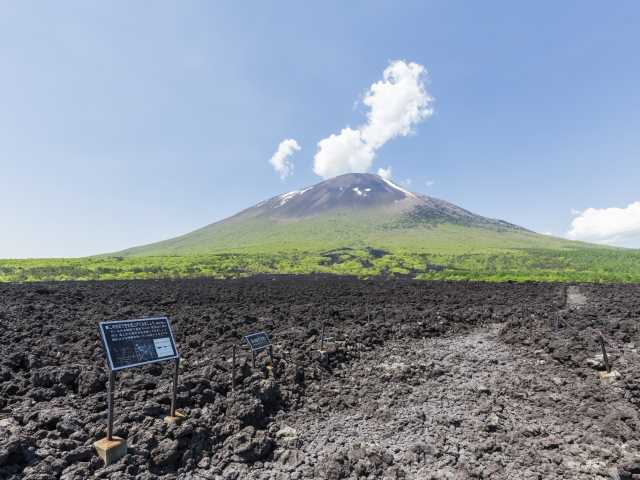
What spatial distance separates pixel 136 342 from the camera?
557 centimetres

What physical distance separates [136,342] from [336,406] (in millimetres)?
4291

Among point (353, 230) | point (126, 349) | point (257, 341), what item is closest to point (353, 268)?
point (257, 341)

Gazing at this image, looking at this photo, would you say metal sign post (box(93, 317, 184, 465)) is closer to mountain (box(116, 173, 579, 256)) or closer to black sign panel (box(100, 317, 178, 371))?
black sign panel (box(100, 317, 178, 371))

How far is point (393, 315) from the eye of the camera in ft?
55.0

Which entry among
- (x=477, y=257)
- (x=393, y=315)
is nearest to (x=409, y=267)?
(x=477, y=257)

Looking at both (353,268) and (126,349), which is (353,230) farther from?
(126,349)

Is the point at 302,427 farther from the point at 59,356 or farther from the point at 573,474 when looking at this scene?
the point at 59,356

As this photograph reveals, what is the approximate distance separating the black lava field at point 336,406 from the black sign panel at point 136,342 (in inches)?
47.4

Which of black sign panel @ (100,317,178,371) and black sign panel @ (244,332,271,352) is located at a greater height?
black sign panel @ (100,317,178,371)

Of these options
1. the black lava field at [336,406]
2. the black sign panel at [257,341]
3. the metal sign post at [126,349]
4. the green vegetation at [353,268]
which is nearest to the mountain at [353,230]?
the green vegetation at [353,268]

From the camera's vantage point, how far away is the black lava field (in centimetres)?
537

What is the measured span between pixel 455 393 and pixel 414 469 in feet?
10.7

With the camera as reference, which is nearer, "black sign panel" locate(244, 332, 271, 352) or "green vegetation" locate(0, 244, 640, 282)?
"black sign panel" locate(244, 332, 271, 352)

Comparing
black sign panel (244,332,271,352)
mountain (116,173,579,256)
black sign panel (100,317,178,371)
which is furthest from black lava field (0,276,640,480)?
mountain (116,173,579,256)
